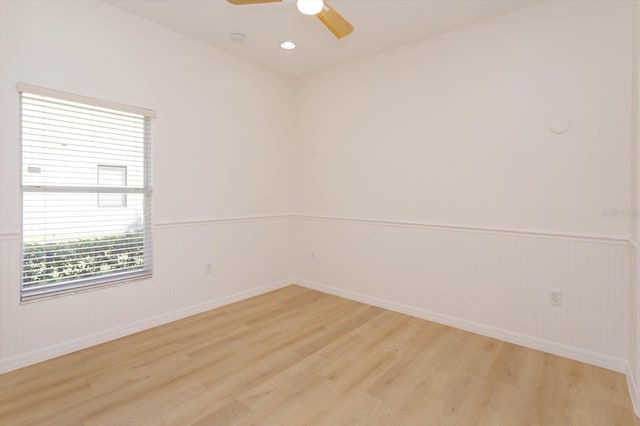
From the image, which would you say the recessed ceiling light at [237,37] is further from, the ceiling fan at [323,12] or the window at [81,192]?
the ceiling fan at [323,12]

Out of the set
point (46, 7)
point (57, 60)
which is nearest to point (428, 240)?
point (57, 60)

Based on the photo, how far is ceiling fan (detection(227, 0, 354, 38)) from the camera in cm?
183

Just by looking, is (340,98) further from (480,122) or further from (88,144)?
(88,144)

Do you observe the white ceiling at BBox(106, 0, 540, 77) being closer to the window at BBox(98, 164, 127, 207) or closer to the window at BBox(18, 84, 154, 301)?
the window at BBox(18, 84, 154, 301)

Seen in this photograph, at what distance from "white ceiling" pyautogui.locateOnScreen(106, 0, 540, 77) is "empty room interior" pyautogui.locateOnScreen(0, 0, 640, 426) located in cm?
3

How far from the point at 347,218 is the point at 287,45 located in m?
1.94

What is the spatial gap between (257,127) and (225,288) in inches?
74.0

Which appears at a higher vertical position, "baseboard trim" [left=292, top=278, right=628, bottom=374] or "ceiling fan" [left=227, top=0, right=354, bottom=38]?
"ceiling fan" [left=227, top=0, right=354, bottom=38]

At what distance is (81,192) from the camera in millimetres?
2566

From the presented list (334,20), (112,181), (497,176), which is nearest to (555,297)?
(497,176)

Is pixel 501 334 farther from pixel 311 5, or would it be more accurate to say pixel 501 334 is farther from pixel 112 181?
pixel 112 181

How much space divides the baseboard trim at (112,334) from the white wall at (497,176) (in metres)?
1.27

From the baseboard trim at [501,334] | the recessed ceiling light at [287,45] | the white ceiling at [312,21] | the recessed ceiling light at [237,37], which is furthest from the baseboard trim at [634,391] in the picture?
the recessed ceiling light at [237,37]

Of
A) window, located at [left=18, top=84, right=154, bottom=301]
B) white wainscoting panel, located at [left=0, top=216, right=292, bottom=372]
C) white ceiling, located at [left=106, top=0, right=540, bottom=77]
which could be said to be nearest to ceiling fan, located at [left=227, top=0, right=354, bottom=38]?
white ceiling, located at [left=106, top=0, right=540, bottom=77]
